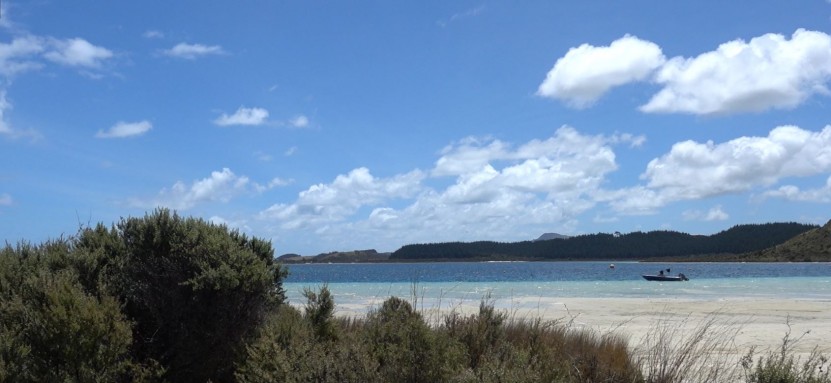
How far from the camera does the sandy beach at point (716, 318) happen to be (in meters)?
15.5

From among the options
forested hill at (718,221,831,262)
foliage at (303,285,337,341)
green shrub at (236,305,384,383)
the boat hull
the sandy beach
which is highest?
forested hill at (718,221,831,262)

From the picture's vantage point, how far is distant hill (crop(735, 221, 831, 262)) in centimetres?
13449

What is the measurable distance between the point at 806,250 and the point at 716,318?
139765 millimetres

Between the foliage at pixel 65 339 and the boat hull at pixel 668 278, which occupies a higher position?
the foliage at pixel 65 339

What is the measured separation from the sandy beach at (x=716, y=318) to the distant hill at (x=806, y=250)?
384ft

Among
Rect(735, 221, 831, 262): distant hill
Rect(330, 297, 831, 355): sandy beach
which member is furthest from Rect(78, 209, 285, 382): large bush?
Rect(735, 221, 831, 262): distant hill

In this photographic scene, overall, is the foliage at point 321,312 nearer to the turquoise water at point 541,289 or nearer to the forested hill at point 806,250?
the turquoise water at point 541,289

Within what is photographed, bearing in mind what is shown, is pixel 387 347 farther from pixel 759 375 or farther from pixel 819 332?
pixel 819 332

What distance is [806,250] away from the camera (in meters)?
138

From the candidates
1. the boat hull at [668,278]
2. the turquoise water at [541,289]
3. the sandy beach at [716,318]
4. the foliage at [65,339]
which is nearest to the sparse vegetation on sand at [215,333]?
the foliage at [65,339]

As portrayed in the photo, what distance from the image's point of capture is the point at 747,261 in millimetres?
156250

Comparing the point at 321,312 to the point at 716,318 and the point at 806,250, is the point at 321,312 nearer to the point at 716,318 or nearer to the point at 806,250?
the point at 716,318

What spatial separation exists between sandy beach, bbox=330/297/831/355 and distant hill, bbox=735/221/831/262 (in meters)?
117

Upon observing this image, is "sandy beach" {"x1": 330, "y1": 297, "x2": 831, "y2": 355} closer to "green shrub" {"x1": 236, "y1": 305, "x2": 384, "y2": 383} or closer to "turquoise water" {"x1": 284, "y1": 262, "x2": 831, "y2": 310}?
"turquoise water" {"x1": 284, "y1": 262, "x2": 831, "y2": 310}
